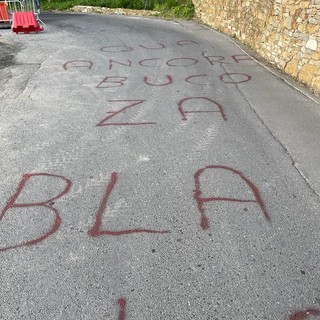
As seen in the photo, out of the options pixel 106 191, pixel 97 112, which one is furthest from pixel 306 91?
pixel 106 191

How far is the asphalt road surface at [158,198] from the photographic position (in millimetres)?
2660

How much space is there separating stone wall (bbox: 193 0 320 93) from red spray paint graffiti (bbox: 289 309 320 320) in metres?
5.25

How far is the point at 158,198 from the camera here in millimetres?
3758

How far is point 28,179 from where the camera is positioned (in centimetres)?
404

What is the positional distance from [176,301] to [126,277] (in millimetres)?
453

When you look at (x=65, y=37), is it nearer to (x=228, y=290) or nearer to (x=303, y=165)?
(x=303, y=165)

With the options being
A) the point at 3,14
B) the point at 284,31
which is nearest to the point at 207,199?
the point at 284,31

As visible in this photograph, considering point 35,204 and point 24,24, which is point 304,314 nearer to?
point 35,204

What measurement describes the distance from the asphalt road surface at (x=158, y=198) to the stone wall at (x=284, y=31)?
658 mm

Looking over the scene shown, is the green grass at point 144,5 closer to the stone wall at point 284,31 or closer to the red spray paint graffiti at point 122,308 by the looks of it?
the stone wall at point 284,31

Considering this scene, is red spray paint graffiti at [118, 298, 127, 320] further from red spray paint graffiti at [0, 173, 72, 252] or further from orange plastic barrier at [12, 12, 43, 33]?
orange plastic barrier at [12, 12, 43, 33]

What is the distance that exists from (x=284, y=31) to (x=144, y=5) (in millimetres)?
13036

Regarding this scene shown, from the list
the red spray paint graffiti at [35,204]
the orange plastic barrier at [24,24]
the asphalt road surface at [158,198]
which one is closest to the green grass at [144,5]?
the orange plastic barrier at [24,24]

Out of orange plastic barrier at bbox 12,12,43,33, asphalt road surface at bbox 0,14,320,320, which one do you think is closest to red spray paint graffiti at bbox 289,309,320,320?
asphalt road surface at bbox 0,14,320,320
